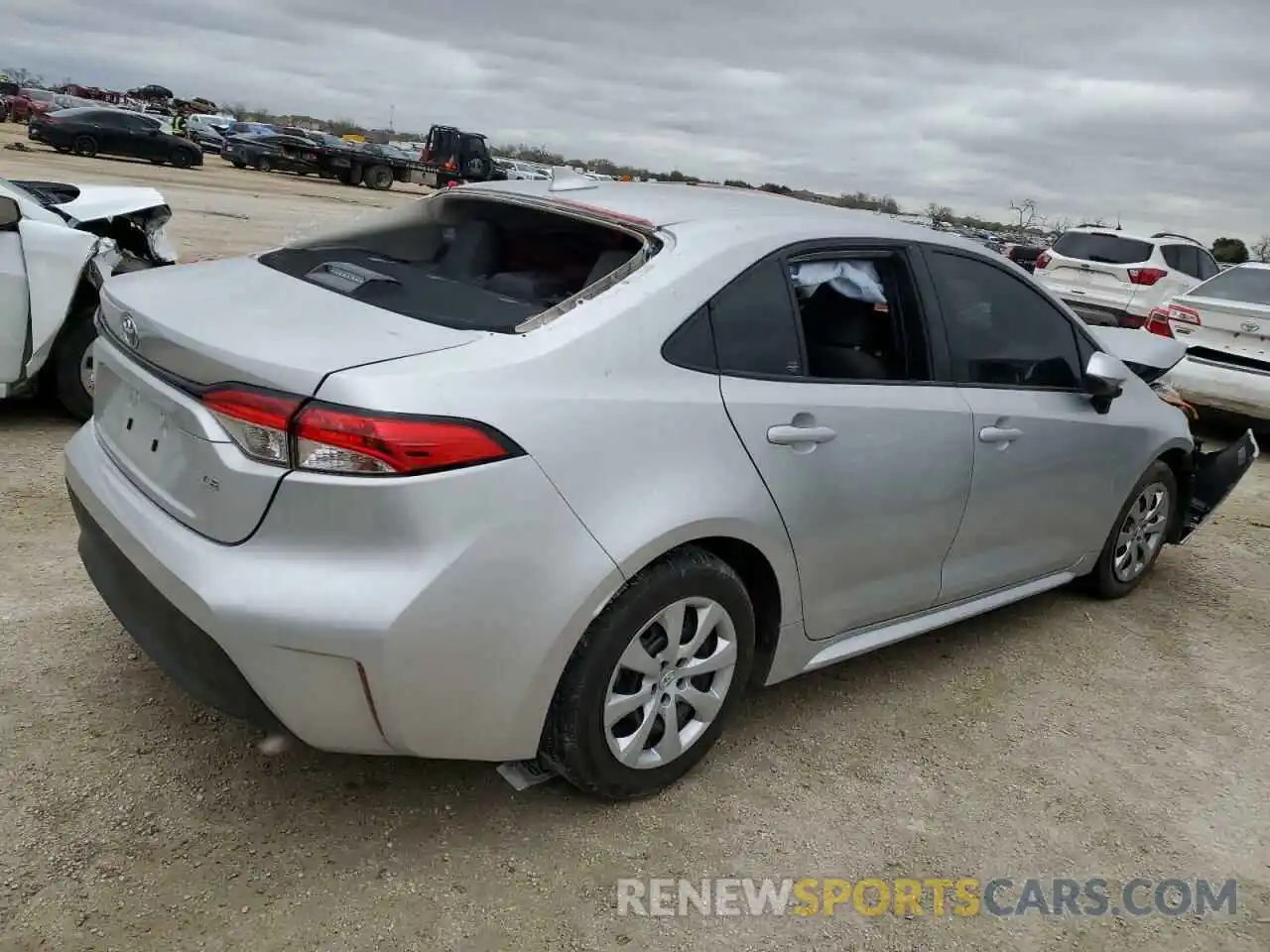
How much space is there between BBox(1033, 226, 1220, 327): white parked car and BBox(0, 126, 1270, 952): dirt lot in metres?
8.78

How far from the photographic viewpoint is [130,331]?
2.70 meters

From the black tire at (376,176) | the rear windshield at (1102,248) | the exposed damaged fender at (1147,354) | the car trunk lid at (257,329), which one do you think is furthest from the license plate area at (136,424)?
the black tire at (376,176)

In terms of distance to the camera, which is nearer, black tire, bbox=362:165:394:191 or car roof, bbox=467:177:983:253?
car roof, bbox=467:177:983:253

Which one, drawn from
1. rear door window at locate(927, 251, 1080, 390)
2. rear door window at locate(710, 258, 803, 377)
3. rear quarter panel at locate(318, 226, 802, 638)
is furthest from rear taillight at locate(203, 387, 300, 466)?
rear door window at locate(927, 251, 1080, 390)

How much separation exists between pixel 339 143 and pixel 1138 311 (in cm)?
3069

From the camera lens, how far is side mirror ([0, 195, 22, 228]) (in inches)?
196

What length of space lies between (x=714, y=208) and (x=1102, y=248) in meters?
10.6

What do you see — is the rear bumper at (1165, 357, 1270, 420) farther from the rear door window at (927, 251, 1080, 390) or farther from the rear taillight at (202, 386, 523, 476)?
the rear taillight at (202, 386, 523, 476)

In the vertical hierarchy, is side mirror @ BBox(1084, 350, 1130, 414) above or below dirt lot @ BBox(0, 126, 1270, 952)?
above

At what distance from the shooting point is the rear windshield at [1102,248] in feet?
39.3

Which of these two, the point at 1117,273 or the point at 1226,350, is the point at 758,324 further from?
the point at 1117,273

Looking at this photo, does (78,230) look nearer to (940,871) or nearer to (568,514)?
(568,514)

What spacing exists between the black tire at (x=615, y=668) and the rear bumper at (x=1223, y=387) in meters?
6.40

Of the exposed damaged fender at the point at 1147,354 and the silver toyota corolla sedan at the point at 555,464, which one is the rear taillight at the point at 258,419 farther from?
the exposed damaged fender at the point at 1147,354
